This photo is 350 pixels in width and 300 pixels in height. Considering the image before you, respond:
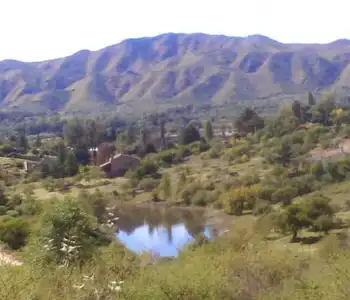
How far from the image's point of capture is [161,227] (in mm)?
39906

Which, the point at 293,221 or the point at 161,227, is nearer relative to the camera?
the point at 293,221

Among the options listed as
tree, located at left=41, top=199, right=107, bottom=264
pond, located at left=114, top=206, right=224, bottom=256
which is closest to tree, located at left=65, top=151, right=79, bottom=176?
pond, located at left=114, top=206, right=224, bottom=256

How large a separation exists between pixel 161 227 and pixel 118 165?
19.6 meters

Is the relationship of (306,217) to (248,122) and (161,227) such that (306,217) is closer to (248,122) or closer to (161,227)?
(161,227)

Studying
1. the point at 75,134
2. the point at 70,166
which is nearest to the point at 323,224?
the point at 70,166

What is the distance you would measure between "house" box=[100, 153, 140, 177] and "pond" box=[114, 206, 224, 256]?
11.5 metres

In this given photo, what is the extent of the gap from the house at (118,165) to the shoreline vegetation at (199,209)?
131 centimetres

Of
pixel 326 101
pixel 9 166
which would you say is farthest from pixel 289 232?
pixel 326 101

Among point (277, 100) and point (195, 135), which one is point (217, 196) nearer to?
point (195, 135)

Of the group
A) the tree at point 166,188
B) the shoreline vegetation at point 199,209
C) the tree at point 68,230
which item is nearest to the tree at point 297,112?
the shoreline vegetation at point 199,209

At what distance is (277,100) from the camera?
161500mm

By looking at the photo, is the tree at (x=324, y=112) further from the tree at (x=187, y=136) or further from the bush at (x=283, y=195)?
the bush at (x=283, y=195)

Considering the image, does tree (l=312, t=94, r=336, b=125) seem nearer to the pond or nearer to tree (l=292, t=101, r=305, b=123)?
tree (l=292, t=101, r=305, b=123)

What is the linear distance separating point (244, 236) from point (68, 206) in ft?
25.9
